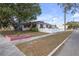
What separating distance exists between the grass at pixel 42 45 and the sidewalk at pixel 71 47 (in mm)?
69

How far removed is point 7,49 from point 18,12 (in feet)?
1.43

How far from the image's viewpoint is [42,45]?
2984mm

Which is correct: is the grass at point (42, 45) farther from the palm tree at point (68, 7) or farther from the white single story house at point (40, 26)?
the palm tree at point (68, 7)

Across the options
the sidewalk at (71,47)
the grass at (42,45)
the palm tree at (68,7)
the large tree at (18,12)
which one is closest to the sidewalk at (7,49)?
the grass at (42,45)

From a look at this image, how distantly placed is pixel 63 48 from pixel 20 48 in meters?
0.47

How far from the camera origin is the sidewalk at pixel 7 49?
296 cm

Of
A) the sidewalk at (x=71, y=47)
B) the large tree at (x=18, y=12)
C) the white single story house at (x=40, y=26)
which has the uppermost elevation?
the large tree at (x=18, y=12)

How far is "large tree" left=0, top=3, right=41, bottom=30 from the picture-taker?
3002mm

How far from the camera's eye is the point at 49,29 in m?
3.08

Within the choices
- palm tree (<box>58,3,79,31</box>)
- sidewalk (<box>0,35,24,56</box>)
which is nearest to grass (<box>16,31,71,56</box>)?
sidewalk (<box>0,35,24,56</box>)

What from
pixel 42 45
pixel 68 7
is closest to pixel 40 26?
pixel 42 45

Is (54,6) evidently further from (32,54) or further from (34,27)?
(32,54)

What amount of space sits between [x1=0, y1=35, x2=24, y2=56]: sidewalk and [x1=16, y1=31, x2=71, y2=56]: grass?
0.18 ft

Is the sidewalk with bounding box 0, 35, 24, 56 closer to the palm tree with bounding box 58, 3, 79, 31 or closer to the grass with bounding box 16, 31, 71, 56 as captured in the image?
the grass with bounding box 16, 31, 71, 56
